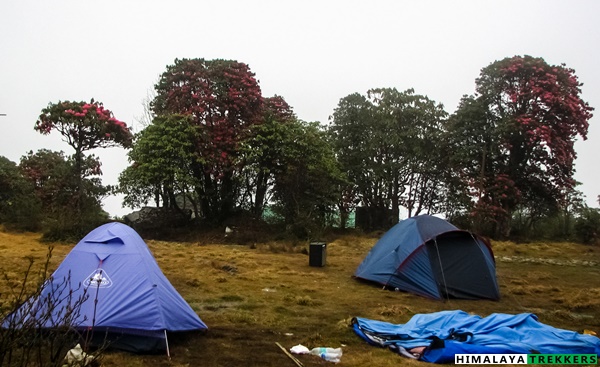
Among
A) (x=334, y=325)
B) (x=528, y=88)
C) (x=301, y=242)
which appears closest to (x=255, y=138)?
(x=301, y=242)

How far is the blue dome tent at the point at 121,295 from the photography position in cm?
505

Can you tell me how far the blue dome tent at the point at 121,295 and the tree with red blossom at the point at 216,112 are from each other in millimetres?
11800

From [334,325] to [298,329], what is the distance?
21.1 inches

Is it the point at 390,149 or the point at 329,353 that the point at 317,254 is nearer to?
the point at 329,353

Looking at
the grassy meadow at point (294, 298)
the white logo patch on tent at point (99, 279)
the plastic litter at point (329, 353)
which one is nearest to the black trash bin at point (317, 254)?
the grassy meadow at point (294, 298)

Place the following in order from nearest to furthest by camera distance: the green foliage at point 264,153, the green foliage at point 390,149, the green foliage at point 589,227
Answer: the green foliage at point 264,153 → the green foliage at point 589,227 → the green foliage at point 390,149

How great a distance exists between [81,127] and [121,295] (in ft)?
42.0

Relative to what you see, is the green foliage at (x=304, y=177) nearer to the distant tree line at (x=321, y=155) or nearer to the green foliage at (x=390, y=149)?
the distant tree line at (x=321, y=155)

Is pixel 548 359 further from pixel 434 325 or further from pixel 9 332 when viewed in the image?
pixel 9 332

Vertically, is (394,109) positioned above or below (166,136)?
above

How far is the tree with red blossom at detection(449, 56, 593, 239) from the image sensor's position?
17969 mm

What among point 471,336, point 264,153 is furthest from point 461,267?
point 264,153

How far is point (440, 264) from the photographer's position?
8844 mm

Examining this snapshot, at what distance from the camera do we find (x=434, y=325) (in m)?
5.94
